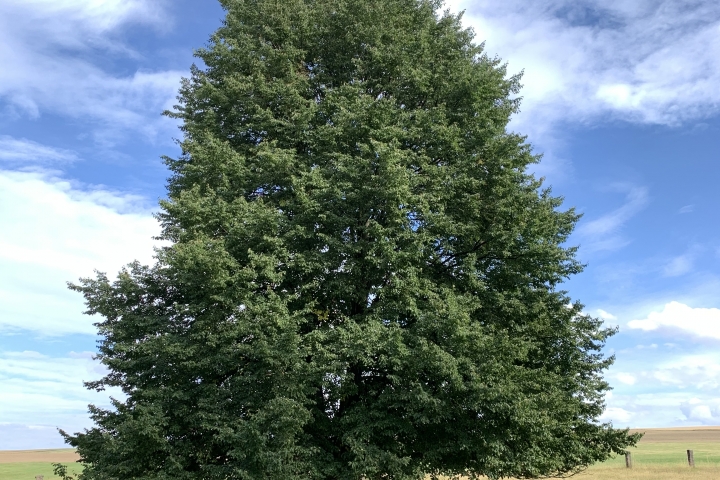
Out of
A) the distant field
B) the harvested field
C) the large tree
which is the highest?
the large tree

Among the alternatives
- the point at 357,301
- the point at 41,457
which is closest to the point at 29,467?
the point at 41,457

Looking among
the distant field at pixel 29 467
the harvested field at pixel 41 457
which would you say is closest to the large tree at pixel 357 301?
the distant field at pixel 29 467

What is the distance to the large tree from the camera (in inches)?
463

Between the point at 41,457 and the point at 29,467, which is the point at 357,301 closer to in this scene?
the point at 29,467

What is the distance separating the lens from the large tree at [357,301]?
1176 cm

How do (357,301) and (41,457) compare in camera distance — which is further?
(41,457)

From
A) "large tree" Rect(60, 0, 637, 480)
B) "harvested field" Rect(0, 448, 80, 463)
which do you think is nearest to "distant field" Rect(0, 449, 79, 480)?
"harvested field" Rect(0, 448, 80, 463)

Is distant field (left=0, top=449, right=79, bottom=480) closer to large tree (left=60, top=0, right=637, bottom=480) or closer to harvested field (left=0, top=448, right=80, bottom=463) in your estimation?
harvested field (left=0, top=448, right=80, bottom=463)

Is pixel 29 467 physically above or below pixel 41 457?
above

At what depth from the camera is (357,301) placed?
14.0 meters

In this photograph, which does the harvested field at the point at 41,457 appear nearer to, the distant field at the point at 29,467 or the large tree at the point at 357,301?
the distant field at the point at 29,467

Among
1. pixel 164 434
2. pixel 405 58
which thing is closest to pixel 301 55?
pixel 405 58

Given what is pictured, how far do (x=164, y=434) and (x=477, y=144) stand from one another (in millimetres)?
11292

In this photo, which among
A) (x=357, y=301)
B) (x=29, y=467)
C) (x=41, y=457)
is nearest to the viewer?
(x=357, y=301)
